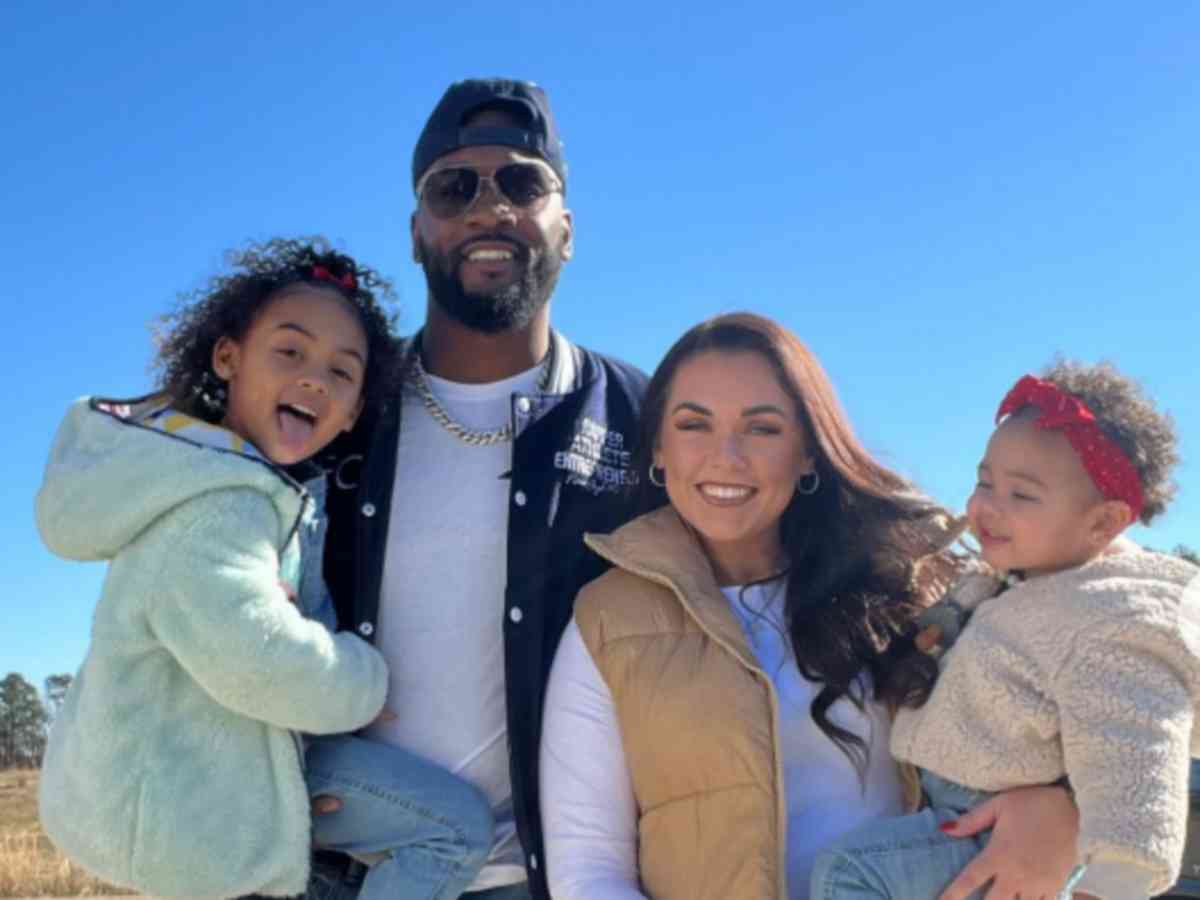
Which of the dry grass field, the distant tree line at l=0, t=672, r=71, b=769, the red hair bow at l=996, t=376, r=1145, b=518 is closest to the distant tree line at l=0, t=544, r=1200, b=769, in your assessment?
the distant tree line at l=0, t=672, r=71, b=769

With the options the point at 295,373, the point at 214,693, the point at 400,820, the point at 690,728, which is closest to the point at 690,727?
the point at 690,728

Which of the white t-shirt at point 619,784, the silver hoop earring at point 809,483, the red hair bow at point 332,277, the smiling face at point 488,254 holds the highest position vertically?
the smiling face at point 488,254

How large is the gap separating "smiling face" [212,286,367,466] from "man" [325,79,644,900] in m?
0.28

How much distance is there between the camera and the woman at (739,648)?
2848mm

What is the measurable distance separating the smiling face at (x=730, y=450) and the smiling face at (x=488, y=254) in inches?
30.4

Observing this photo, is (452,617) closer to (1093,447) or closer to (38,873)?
(1093,447)

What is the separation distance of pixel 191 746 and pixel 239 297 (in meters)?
1.31

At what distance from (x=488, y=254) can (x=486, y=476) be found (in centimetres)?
77

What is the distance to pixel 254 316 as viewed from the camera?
3.54 metres

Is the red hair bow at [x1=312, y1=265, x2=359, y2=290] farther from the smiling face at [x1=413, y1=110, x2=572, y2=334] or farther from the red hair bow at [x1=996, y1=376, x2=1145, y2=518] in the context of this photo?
the red hair bow at [x1=996, y1=376, x2=1145, y2=518]

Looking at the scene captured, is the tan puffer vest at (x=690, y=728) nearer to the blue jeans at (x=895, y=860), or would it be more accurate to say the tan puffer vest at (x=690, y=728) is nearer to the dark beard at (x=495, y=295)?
the blue jeans at (x=895, y=860)

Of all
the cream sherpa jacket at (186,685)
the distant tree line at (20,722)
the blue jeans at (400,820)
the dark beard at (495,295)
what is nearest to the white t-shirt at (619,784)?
the blue jeans at (400,820)

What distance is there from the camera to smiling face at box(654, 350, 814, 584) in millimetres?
3174

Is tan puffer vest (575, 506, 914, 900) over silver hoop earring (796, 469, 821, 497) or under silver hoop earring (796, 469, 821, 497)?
under
